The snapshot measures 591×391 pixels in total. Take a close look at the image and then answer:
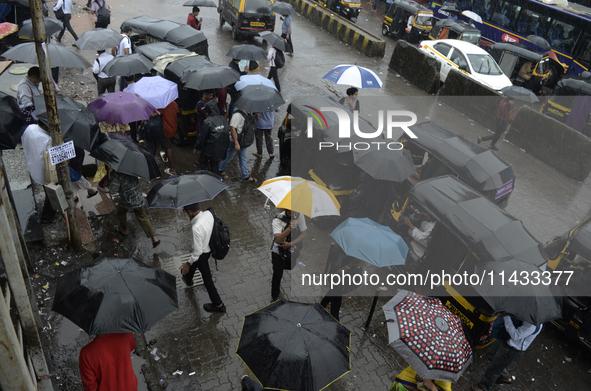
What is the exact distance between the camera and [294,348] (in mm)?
3783

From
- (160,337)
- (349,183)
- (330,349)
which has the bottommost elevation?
(160,337)

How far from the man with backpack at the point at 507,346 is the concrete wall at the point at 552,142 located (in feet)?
26.6

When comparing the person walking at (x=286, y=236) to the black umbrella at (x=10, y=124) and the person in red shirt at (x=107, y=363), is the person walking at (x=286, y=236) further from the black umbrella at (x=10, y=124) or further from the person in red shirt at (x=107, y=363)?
the black umbrella at (x=10, y=124)

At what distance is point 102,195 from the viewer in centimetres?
800

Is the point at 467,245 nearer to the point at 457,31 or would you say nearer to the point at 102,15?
the point at 102,15

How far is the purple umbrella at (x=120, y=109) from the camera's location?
23.9 feet

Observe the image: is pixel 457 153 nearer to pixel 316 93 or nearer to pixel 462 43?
pixel 316 93

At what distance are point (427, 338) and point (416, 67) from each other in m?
13.7

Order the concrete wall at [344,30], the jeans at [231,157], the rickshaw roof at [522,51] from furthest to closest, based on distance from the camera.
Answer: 1. the concrete wall at [344,30]
2. the rickshaw roof at [522,51]
3. the jeans at [231,157]

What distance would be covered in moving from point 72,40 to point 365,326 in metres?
14.3

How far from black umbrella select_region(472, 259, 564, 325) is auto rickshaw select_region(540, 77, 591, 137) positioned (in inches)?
420

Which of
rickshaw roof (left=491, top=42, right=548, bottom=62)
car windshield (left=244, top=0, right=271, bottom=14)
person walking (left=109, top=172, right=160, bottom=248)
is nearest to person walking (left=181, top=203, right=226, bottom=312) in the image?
person walking (left=109, top=172, right=160, bottom=248)

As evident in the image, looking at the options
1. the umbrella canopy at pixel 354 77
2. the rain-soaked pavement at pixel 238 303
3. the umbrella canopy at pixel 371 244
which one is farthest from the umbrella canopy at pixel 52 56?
the umbrella canopy at pixel 371 244

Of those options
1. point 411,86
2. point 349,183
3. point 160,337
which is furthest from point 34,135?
point 411,86
